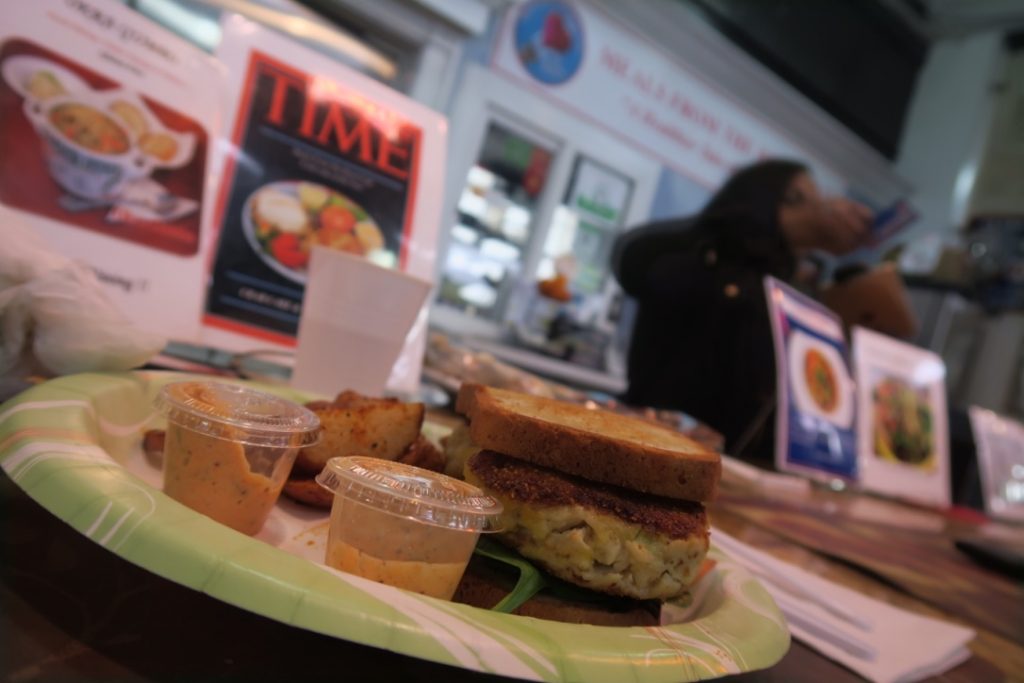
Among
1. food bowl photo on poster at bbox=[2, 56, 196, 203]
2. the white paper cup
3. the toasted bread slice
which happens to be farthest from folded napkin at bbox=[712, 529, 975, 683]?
food bowl photo on poster at bbox=[2, 56, 196, 203]

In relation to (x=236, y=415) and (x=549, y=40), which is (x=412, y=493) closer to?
(x=236, y=415)

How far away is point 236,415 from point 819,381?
5.90 feet

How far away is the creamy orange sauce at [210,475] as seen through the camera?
1.63 feet

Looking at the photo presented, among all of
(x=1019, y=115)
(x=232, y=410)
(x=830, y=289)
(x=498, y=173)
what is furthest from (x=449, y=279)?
(x=1019, y=115)

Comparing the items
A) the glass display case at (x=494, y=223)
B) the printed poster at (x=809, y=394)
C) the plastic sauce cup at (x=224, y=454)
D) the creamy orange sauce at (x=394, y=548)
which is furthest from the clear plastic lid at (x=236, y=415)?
the glass display case at (x=494, y=223)

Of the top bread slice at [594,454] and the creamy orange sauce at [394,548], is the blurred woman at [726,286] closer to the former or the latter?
the top bread slice at [594,454]

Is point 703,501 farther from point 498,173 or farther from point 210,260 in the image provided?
point 498,173

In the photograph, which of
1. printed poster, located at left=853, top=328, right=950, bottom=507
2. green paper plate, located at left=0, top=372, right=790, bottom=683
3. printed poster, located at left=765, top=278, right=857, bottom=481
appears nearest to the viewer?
green paper plate, located at left=0, top=372, right=790, bottom=683

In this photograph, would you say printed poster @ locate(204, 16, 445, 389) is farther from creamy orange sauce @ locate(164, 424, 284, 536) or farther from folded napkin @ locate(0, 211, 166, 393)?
creamy orange sauce @ locate(164, 424, 284, 536)

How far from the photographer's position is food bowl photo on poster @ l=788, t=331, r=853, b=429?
1854 millimetres

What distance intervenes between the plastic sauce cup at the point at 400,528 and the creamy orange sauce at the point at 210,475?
0.29 feet

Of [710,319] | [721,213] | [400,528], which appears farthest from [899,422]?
[400,528]

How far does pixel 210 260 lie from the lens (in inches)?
39.6

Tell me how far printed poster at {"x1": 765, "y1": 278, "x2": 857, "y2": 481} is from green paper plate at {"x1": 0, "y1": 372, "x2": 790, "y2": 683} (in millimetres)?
1431
